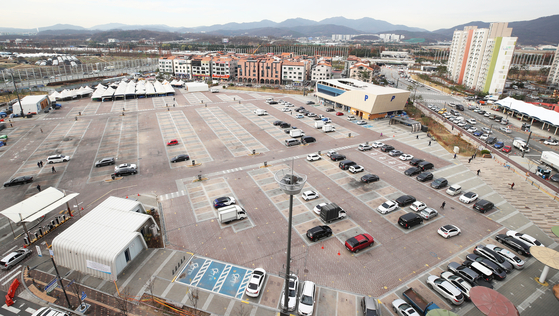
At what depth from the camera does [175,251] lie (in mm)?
22516

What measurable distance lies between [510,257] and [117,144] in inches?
2144

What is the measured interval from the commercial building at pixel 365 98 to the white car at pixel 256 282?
1961 inches

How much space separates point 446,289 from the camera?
18.6m

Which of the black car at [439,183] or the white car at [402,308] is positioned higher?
the black car at [439,183]

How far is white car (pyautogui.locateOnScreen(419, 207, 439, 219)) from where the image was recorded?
2733 cm

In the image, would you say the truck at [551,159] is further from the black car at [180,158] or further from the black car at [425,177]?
the black car at [180,158]

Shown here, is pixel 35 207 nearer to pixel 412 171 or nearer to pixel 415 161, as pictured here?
pixel 412 171

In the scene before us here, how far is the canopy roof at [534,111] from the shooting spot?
55444 mm

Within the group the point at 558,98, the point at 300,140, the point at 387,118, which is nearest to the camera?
the point at 300,140

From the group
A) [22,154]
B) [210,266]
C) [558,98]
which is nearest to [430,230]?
[210,266]

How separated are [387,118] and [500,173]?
29039mm

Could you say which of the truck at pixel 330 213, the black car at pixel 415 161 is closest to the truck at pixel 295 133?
the black car at pixel 415 161

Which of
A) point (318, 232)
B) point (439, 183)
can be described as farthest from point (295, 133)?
point (318, 232)

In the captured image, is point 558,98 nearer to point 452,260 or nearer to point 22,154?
point 452,260
